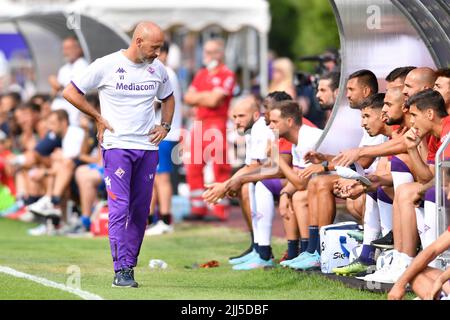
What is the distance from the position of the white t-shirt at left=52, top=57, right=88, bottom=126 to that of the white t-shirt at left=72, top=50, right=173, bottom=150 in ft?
24.0

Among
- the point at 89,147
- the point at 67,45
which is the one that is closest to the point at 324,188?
the point at 89,147

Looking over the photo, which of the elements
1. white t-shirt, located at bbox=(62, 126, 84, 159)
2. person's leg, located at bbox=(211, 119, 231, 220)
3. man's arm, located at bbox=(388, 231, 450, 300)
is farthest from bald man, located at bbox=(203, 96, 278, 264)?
person's leg, located at bbox=(211, 119, 231, 220)

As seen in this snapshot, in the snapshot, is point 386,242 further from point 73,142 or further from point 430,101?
point 73,142

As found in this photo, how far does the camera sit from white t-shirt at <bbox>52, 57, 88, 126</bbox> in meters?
18.3

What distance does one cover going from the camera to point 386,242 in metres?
10.8

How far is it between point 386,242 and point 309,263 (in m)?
1.27

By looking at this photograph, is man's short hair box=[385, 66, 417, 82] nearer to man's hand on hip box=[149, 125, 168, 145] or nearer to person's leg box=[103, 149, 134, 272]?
man's hand on hip box=[149, 125, 168, 145]

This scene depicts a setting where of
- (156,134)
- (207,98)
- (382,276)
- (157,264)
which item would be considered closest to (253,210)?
(157,264)

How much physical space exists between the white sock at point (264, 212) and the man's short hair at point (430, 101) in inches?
125

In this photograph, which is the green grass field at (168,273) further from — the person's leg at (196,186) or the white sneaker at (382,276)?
the person's leg at (196,186)

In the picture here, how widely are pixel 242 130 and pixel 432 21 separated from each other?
2601 millimetres

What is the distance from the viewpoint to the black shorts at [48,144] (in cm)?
1812

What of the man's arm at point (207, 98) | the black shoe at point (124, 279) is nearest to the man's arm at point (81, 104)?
the black shoe at point (124, 279)
